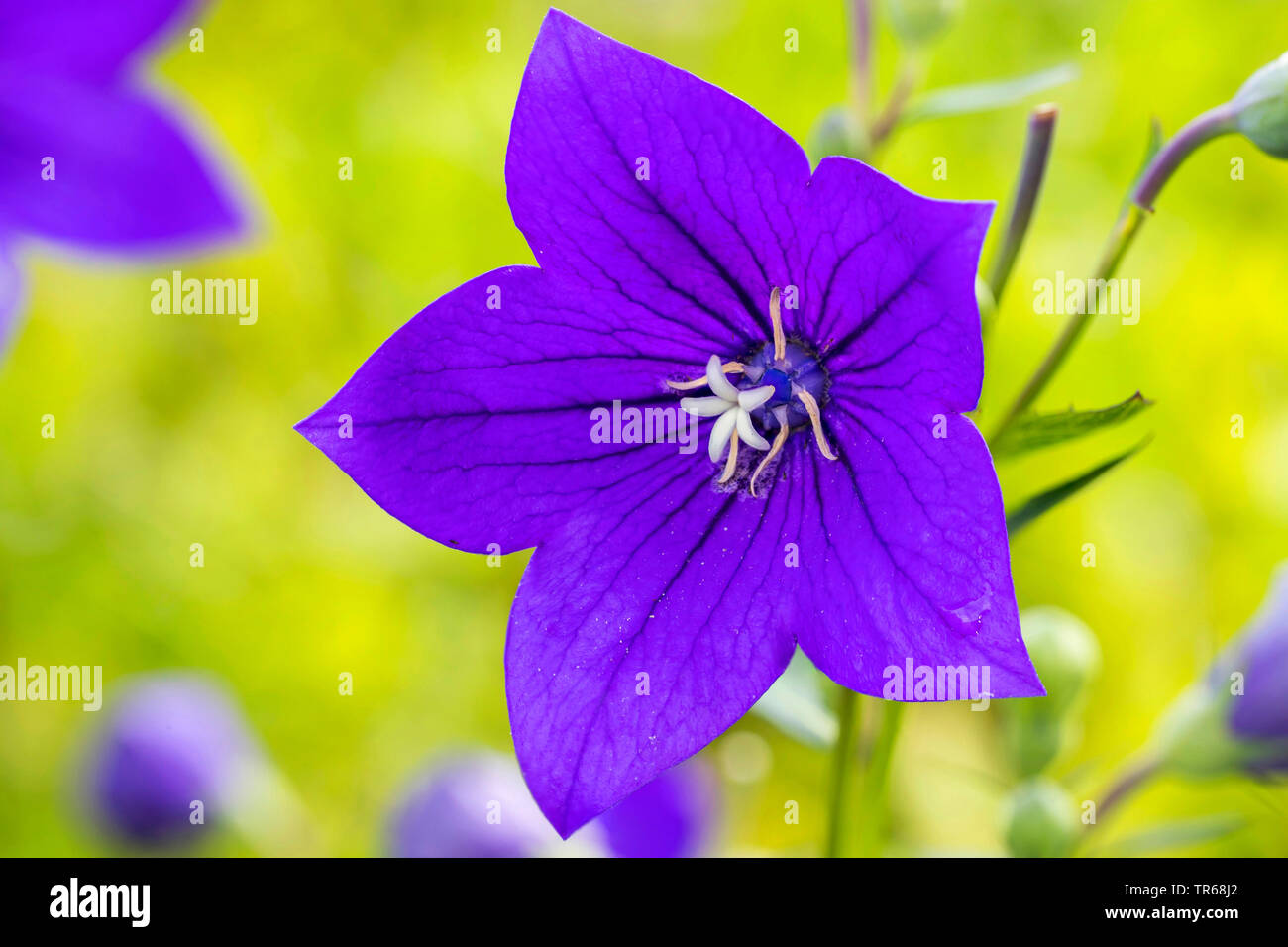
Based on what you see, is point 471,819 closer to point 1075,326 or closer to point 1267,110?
point 1075,326

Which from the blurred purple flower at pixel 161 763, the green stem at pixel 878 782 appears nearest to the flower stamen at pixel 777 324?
the green stem at pixel 878 782

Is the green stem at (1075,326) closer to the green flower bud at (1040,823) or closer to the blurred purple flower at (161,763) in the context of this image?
the green flower bud at (1040,823)

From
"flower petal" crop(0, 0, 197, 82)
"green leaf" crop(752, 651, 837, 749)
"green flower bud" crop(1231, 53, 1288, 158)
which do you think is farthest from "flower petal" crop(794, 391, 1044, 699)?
"flower petal" crop(0, 0, 197, 82)

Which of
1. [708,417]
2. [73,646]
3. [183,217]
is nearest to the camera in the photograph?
[708,417]

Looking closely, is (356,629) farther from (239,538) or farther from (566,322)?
(566,322)

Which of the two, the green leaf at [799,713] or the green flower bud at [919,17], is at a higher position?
the green flower bud at [919,17]

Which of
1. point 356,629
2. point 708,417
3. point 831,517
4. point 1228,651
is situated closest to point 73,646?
point 356,629
